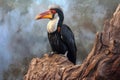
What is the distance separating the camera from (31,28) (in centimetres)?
340

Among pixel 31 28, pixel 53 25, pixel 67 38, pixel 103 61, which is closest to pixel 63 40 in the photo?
pixel 67 38

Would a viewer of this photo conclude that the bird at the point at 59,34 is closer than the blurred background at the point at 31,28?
Yes

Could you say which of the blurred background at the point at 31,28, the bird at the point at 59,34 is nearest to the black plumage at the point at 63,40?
the bird at the point at 59,34

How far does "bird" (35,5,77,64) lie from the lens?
260cm

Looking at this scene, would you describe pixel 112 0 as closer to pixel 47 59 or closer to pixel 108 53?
pixel 47 59

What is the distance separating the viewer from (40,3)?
3.40 m

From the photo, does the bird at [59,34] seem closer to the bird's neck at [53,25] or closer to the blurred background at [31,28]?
the bird's neck at [53,25]

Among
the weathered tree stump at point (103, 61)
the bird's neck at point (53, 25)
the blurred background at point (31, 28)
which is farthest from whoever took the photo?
the blurred background at point (31, 28)

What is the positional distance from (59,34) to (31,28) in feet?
2.72

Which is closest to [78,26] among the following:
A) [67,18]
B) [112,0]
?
[67,18]

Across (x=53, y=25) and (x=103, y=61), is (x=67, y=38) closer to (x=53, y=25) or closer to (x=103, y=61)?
(x=53, y=25)

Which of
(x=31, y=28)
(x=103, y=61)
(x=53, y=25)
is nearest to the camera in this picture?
(x=103, y=61)

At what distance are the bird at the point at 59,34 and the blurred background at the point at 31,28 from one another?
2.03ft

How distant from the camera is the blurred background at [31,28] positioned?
10.7 ft
